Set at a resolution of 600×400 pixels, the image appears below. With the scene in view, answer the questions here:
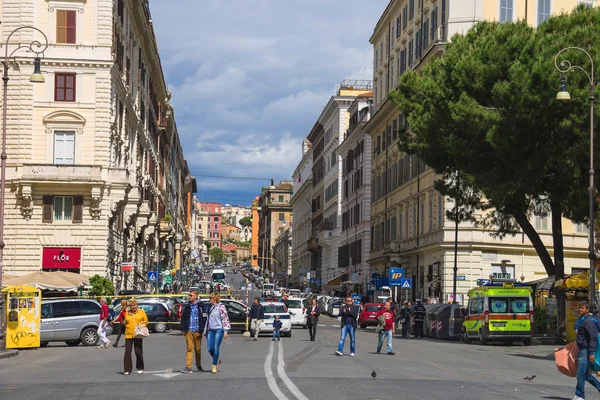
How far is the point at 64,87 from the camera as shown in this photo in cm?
5444

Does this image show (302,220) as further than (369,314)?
Yes

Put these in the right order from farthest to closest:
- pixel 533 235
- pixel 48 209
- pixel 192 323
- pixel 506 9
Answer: pixel 506 9, pixel 48 209, pixel 533 235, pixel 192 323

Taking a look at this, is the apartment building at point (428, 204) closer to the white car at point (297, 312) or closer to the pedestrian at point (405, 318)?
the white car at point (297, 312)

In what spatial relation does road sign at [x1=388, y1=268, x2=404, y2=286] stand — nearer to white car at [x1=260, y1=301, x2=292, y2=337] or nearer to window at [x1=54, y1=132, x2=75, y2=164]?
white car at [x1=260, y1=301, x2=292, y2=337]

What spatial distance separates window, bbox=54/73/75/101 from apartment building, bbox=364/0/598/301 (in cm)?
2001

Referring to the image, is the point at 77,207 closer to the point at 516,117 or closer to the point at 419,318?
the point at 419,318

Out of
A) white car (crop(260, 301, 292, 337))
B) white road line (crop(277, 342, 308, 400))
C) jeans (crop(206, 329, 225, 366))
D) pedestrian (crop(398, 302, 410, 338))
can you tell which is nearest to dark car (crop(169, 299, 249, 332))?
white car (crop(260, 301, 292, 337))

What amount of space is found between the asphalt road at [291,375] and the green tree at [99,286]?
1613 cm

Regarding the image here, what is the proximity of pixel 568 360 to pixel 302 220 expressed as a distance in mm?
130067

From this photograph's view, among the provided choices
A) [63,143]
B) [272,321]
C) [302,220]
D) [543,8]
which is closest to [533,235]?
[272,321]

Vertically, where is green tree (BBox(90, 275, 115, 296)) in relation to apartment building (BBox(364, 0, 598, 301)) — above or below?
below

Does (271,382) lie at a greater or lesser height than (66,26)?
lesser

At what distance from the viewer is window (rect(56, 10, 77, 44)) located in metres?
54.2

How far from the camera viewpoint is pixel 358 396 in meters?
16.6
